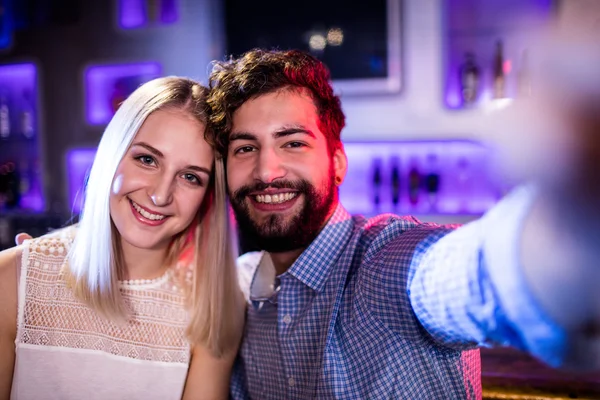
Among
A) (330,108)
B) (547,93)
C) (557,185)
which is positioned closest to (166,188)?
(330,108)

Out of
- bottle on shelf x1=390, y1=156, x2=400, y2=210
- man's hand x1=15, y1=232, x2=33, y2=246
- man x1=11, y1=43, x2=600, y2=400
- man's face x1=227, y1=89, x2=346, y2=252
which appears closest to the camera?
man x1=11, y1=43, x2=600, y2=400

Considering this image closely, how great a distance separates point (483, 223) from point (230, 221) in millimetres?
1037

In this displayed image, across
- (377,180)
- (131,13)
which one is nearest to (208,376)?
(377,180)

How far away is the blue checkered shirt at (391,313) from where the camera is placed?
76 cm

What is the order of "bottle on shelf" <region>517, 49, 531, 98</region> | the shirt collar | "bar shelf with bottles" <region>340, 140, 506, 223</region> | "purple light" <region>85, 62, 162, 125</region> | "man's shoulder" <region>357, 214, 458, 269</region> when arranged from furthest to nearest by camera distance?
1. "purple light" <region>85, 62, 162, 125</region>
2. "bar shelf with bottles" <region>340, 140, 506, 223</region>
3. "bottle on shelf" <region>517, 49, 531, 98</region>
4. the shirt collar
5. "man's shoulder" <region>357, 214, 458, 269</region>

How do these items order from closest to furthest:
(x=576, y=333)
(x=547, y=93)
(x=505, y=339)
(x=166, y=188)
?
1. (x=576, y=333)
2. (x=505, y=339)
3. (x=166, y=188)
4. (x=547, y=93)

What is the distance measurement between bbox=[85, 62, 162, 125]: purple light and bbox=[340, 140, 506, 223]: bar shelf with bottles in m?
1.67

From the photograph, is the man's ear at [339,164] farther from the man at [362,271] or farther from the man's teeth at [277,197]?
the man's teeth at [277,197]

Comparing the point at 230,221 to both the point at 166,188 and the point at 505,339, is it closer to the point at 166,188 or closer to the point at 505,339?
the point at 166,188

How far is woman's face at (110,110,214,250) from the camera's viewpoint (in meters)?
1.50

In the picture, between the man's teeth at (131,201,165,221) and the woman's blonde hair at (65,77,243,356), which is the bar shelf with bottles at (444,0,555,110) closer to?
the woman's blonde hair at (65,77,243,356)

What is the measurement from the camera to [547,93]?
3.29m

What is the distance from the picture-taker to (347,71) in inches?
138

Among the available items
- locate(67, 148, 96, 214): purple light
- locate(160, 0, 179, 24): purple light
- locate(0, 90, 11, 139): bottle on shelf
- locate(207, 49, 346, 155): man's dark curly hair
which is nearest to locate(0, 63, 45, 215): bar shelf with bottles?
locate(0, 90, 11, 139): bottle on shelf
